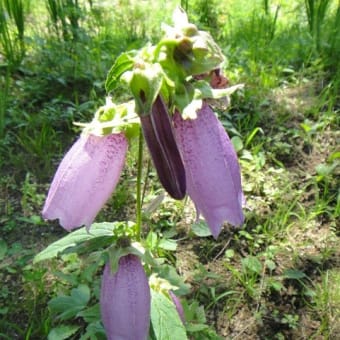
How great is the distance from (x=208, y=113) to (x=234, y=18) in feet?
10.2

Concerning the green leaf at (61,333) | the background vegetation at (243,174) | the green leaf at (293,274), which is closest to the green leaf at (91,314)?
the background vegetation at (243,174)

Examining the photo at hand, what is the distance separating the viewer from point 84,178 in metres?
1.09

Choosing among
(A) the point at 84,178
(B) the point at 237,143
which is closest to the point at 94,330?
(A) the point at 84,178

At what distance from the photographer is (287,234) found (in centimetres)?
234

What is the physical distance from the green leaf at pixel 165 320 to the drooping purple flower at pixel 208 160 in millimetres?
369

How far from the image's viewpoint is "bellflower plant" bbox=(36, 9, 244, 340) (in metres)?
0.98

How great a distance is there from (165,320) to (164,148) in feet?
1.72

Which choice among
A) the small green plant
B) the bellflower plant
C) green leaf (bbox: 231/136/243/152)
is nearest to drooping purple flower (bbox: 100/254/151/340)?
the bellflower plant

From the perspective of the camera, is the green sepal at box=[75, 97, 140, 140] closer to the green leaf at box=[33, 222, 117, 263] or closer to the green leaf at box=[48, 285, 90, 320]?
the green leaf at box=[33, 222, 117, 263]

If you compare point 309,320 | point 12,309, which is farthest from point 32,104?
point 309,320

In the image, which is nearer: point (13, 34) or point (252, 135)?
point (252, 135)

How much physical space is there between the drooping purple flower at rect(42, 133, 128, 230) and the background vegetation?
29 centimetres

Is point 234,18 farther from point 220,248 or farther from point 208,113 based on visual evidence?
point 208,113

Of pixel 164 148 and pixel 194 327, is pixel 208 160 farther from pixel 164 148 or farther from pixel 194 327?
pixel 194 327
